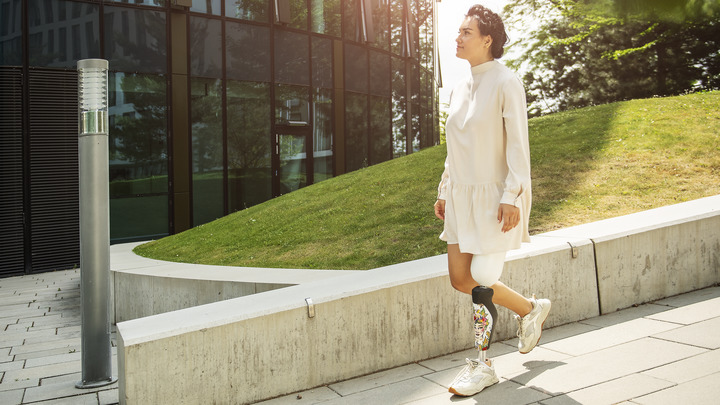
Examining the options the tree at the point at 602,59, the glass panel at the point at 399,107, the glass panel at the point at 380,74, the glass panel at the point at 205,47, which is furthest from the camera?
the tree at the point at 602,59

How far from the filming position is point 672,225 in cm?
510

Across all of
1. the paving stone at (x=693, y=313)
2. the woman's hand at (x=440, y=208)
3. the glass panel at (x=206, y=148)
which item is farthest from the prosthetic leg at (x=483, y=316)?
the glass panel at (x=206, y=148)

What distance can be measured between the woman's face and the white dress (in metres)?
0.05

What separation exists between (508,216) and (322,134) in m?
14.5

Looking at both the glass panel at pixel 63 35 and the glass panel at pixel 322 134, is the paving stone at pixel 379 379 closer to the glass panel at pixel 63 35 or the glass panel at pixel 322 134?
the glass panel at pixel 63 35

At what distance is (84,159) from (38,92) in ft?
30.6

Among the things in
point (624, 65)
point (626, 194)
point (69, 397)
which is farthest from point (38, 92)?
point (624, 65)

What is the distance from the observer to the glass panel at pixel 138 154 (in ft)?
44.6

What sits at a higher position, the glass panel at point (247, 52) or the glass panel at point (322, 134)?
the glass panel at point (247, 52)

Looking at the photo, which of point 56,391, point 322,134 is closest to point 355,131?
point 322,134

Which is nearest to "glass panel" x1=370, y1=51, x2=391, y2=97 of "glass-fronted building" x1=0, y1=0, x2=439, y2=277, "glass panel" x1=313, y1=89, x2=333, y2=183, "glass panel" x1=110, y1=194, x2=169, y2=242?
"glass-fronted building" x1=0, y1=0, x2=439, y2=277

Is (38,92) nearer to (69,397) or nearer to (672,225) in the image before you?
(69,397)

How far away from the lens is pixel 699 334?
13.4 ft

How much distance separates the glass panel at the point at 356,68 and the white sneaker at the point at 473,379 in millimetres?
15286
